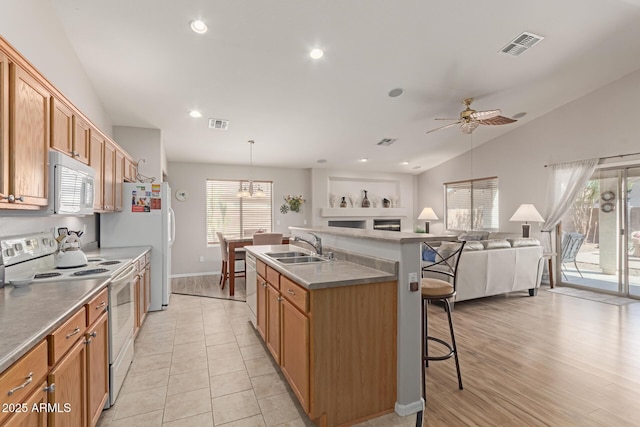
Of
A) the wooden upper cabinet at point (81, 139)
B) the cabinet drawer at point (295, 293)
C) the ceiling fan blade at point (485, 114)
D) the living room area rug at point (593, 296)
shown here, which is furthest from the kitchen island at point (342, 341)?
the living room area rug at point (593, 296)

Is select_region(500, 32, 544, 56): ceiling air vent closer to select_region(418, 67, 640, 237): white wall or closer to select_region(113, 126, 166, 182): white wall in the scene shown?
select_region(418, 67, 640, 237): white wall

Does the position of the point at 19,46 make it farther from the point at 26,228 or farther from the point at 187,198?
the point at 187,198

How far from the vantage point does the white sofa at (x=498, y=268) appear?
4.19 m

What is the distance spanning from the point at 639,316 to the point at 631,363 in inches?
72.7

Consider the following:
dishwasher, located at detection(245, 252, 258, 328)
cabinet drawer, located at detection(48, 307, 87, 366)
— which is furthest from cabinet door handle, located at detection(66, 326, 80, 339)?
dishwasher, located at detection(245, 252, 258, 328)

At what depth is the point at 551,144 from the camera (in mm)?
5594

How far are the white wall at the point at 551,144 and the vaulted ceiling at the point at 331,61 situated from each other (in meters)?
0.30

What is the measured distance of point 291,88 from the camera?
3898 mm

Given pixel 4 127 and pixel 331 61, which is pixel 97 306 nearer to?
pixel 4 127

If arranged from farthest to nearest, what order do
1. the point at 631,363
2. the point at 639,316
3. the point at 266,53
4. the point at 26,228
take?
the point at 639,316
the point at 266,53
the point at 631,363
the point at 26,228

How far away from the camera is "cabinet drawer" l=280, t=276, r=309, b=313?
5.99 feet

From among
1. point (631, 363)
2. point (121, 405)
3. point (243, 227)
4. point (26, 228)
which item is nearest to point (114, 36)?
point (26, 228)

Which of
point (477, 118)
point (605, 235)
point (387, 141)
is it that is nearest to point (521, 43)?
point (477, 118)

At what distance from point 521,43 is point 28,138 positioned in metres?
4.49
